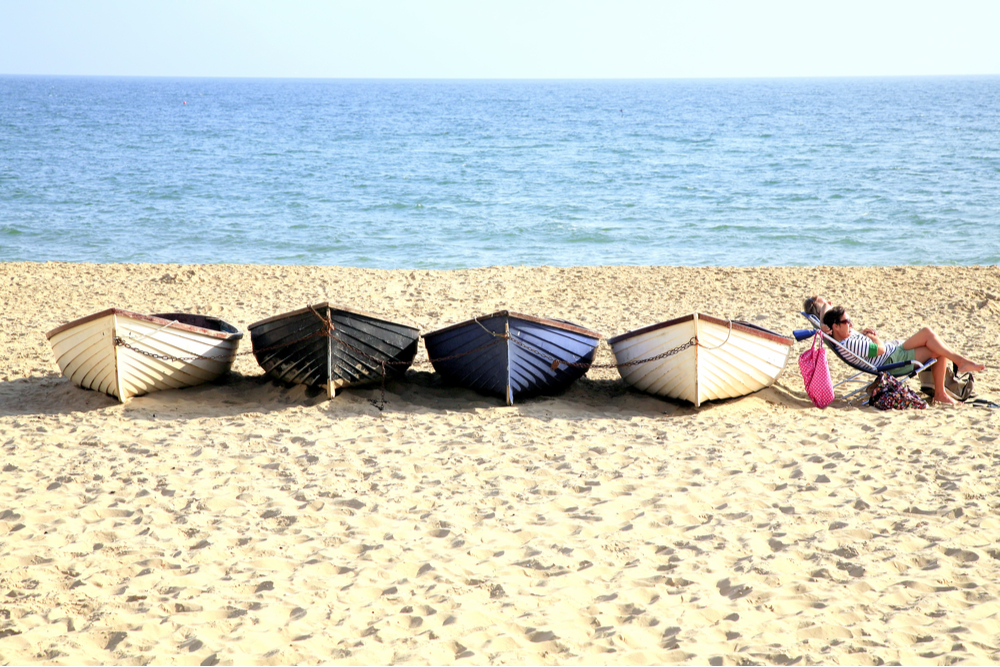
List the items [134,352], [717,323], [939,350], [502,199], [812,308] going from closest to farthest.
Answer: [717,323] < [134,352] < [939,350] < [812,308] < [502,199]

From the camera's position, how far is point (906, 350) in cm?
708

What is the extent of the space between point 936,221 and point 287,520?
1890 cm

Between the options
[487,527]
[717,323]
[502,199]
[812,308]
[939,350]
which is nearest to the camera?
[487,527]

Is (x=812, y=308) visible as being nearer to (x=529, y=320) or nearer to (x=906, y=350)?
(x=906, y=350)

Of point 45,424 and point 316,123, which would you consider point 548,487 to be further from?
point 316,123

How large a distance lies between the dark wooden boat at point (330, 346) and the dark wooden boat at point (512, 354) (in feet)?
1.21

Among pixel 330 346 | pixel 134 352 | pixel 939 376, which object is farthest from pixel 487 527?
pixel 939 376

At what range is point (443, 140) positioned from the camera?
4159cm

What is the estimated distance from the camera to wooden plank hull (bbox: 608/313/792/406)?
22.1 ft

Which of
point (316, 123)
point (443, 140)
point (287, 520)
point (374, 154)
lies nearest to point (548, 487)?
point (287, 520)

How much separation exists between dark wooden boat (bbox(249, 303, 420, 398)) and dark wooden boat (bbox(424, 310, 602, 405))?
369mm

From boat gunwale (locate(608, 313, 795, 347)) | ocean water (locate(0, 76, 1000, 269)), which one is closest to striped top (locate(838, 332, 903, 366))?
boat gunwale (locate(608, 313, 795, 347))

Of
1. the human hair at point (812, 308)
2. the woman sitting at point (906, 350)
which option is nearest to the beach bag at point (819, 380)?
the woman sitting at point (906, 350)

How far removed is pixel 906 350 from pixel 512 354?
352 cm
